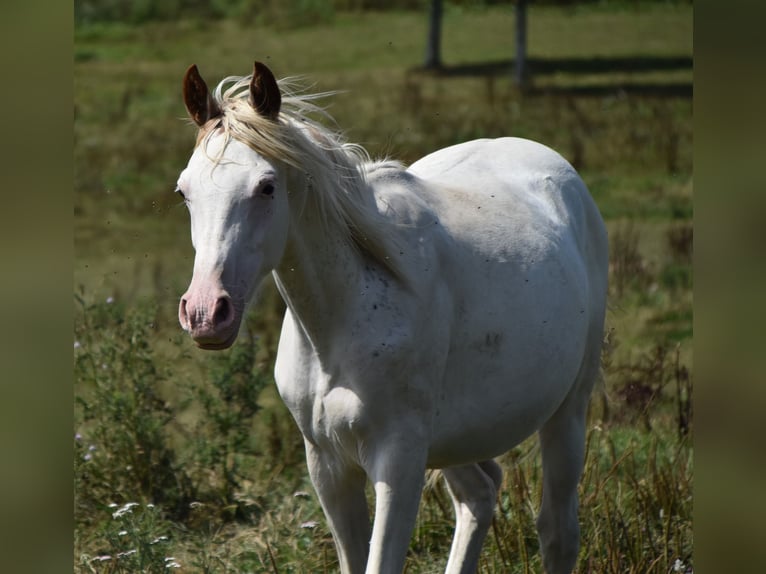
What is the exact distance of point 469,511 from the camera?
3.81 meters

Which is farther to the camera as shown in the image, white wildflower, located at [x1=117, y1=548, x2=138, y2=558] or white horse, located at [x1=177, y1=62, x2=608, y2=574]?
white wildflower, located at [x1=117, y1=548, x2=138, y2=558]

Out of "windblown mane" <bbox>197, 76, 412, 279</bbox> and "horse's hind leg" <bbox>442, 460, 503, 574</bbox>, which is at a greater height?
"windblown mane" <bbox>197, 76, 412, 279</bbox>

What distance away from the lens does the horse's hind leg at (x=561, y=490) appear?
3848 millimetres

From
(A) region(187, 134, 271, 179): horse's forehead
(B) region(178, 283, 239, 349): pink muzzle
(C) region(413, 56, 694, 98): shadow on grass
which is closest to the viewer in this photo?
(B) region(178, 283, 239, 349): pink muzzle

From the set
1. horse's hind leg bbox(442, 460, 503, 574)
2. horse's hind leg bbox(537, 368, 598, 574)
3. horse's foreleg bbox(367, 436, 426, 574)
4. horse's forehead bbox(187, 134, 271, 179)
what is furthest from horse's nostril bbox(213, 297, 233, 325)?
horse's hind leg bbox(537, 368, 598, 574)

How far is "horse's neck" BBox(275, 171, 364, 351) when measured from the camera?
2.93 meters

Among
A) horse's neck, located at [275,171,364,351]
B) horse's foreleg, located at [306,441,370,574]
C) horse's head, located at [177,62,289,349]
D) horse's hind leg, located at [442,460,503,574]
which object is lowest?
horse's hind leg, located at [442,460,503,574]

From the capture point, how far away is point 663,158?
12.9 m

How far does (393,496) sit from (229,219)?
90cm

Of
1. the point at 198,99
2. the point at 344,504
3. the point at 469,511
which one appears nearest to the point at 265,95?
the point at 198,99

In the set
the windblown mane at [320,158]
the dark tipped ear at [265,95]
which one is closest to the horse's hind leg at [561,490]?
the windblown mane at [320,158]

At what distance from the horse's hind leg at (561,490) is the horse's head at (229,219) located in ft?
5.19

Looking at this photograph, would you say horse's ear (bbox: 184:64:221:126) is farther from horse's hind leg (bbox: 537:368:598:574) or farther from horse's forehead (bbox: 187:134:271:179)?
horse's hind leg (bbox: 537:368:598:574)
